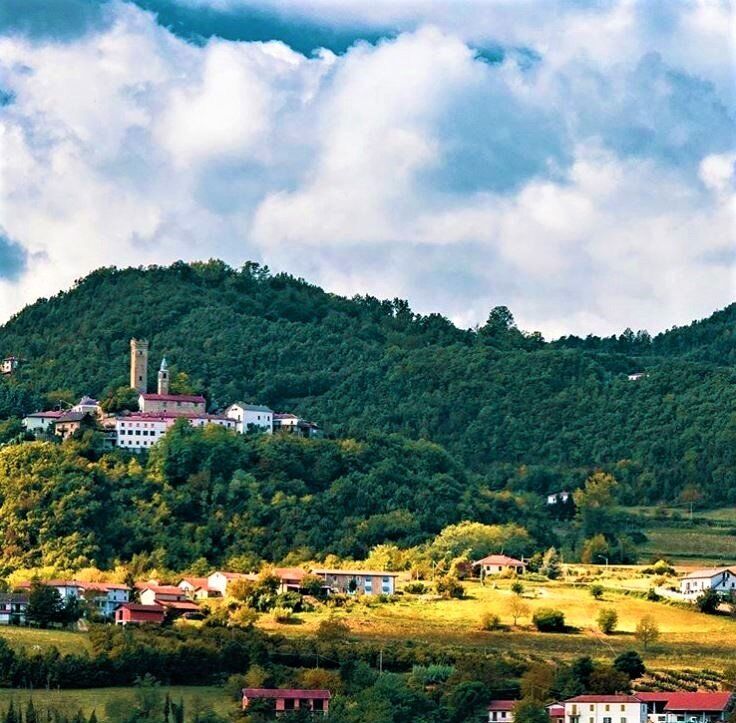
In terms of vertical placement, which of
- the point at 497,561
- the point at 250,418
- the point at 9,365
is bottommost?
the point at 497,561

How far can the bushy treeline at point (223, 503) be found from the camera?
7775cm

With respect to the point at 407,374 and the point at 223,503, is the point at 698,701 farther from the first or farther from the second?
the point at 407,374

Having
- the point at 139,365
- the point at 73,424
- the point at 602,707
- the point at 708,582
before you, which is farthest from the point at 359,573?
the point at 139,365

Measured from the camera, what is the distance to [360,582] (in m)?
72.4

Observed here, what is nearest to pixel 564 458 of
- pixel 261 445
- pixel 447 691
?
pixel 261 445

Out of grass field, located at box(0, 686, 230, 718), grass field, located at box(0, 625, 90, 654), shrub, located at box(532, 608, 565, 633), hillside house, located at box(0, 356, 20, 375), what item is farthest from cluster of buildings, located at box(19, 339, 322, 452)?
grass field, located at box(0, 686, 230, 718)

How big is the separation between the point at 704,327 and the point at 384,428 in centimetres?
3021

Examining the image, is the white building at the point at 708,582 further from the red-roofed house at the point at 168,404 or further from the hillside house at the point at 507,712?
the red-roofed house at the point at 168,404

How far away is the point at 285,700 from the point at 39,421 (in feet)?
117

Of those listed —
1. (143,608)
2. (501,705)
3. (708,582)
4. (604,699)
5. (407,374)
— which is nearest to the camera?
(501,705)

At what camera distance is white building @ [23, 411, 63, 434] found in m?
87.6

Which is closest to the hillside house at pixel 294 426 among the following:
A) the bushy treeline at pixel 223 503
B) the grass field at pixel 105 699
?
the bushy treeline at pixel 223 503

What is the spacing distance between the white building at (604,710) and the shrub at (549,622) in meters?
11.5

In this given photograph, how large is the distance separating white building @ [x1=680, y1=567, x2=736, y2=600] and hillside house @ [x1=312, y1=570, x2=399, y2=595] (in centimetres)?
964
